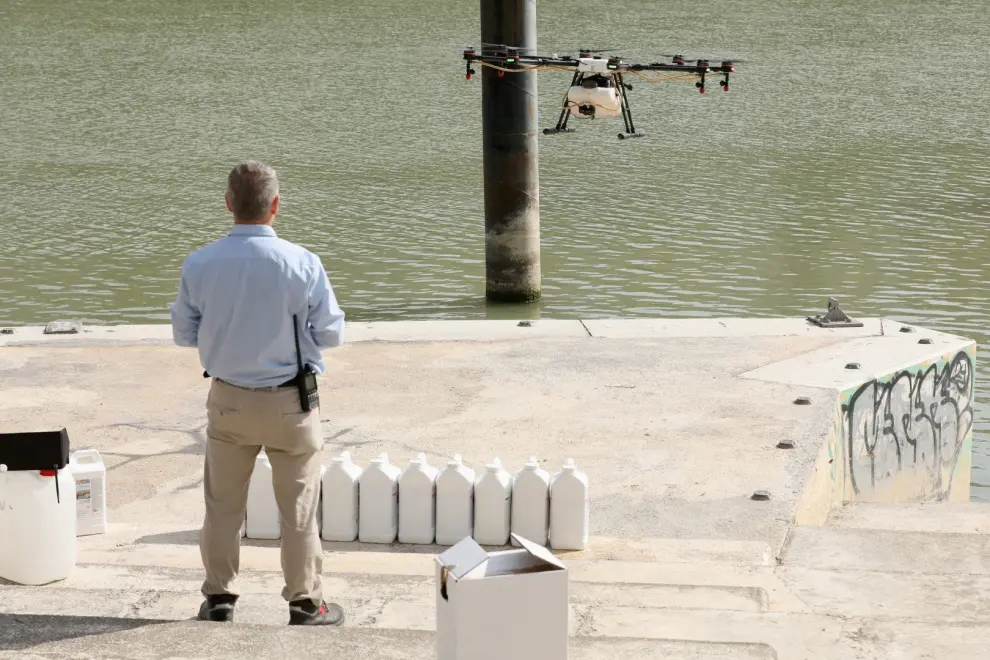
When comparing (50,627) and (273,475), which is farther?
(273,475)

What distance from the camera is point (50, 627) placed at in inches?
167

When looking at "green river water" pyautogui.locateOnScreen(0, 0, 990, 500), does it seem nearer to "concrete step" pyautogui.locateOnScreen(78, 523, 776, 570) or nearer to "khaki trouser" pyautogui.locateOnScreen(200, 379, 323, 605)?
"concrete step" pyautogui.locateOnScreen(78, 523, 776, 570)

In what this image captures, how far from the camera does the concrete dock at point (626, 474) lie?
453 cm

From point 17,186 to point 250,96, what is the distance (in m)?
9.75

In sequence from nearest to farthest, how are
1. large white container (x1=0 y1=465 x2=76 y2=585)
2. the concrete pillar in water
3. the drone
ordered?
large white container (x1=0 y1=465 x2=76 y2=585)
the drone
the concrete pillar in water

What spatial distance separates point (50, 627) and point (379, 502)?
2275mm

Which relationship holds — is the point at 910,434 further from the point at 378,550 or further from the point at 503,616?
the point at 503,616

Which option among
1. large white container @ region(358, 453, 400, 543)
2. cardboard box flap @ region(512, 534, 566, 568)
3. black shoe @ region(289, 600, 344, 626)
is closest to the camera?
cardboard box flap @ region(512, 534, 566, 568)

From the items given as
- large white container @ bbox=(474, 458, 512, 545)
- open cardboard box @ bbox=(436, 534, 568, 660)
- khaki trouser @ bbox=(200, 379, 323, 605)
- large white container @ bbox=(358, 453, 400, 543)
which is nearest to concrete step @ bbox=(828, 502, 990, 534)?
large white container @ bbox=(474, 458, 512, 545)

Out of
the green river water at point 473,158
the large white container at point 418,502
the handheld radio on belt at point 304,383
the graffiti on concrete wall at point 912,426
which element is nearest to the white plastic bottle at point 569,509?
the large white container at point 418,502

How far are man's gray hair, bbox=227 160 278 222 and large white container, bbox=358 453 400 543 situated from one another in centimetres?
201

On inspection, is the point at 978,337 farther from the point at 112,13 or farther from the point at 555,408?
the point at 112,13

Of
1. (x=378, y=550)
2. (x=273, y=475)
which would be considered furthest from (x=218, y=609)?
(x=378, y=550)

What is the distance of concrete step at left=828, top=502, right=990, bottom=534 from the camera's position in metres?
7.98
